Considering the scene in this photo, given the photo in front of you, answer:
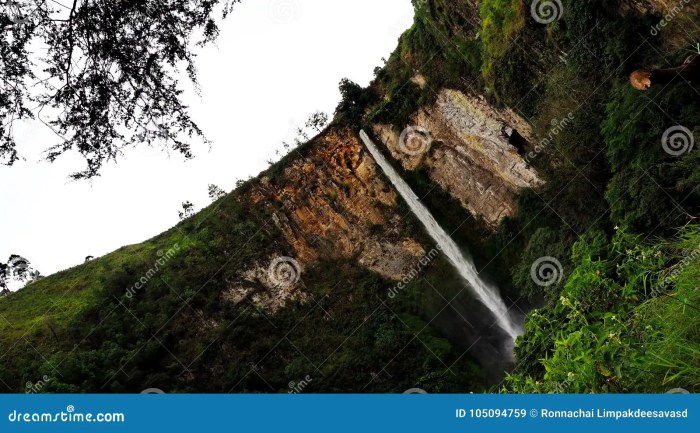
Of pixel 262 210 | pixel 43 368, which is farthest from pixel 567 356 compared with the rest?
pixel 262 210

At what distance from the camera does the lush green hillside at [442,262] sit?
8.70 meters

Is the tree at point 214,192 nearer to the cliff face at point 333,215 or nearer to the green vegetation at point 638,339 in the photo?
the cliff face at point 333,215

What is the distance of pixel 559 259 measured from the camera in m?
14.5

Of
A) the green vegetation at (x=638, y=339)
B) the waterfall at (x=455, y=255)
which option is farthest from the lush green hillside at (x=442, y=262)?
the waterfall at (x=455, y=255)

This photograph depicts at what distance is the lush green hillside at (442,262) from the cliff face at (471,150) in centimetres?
59

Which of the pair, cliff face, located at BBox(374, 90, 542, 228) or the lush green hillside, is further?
cliff face, located at BBox(374, 90, 542, 228)

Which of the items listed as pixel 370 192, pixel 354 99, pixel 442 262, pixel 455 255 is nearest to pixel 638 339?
pixel 455 255

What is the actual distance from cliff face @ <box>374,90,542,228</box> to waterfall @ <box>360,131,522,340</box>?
0.79 metres

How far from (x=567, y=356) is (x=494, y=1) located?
14.6 m

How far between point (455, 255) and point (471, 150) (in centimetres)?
493

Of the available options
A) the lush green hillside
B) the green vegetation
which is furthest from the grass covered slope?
the green vegetation

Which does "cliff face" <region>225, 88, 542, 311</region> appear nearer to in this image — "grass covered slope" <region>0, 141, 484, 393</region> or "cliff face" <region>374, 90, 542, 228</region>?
"cliff face" <region>374, 90, 542, 228</region>

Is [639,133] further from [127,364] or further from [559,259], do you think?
[127,364]

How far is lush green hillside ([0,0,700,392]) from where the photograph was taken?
28.6 feet
